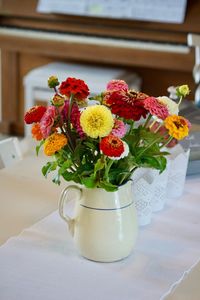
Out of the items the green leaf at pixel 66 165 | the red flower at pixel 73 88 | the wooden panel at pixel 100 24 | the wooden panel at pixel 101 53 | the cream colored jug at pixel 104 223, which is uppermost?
the red flower at pixel 73 88

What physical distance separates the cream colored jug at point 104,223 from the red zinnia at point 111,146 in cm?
11

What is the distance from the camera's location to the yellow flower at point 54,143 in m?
1.12

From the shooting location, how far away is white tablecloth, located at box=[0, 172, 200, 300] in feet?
3.61

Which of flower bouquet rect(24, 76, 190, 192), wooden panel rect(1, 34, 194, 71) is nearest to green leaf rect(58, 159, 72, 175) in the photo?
flower bouquet rect(24, 76, 190, 192)

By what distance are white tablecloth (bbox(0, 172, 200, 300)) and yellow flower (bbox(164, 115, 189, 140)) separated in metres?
0.28

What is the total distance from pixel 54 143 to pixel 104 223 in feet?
0.61

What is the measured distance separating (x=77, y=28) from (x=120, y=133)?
3.09 meters

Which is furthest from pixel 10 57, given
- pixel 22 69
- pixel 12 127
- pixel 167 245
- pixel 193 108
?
pixel 167 245

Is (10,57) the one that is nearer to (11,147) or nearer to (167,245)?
(11,147)

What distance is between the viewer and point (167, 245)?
1.31 m

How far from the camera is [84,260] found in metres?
1.22

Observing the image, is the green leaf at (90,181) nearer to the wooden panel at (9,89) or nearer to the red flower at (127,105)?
the red flower at (127,105)

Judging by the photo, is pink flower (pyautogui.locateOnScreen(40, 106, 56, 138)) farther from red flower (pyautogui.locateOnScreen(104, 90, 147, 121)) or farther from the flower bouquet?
red flower (pyautogui.locateOnScreen(104, 90, 147, 121))

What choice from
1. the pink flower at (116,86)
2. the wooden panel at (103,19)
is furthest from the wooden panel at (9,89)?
the pink flower at (116,86)
